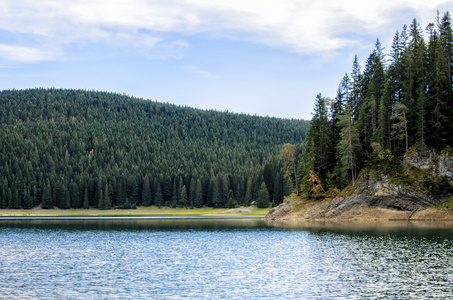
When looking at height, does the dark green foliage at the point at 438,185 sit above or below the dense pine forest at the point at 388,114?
below

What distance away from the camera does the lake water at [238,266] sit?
34.6m

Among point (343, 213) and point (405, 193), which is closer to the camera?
point (405, 193)

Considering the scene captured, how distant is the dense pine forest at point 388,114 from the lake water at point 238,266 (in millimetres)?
25898

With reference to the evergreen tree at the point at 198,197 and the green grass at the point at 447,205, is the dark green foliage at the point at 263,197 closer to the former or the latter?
the evergreen tree at the point at 198,197

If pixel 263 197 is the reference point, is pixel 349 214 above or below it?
below

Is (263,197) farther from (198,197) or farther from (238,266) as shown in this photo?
(238,266)

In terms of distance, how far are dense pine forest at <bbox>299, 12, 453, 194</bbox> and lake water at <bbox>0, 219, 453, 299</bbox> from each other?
1020 inches

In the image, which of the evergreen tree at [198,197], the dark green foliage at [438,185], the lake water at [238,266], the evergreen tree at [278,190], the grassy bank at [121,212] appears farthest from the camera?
the evergreen tree at [198,197]

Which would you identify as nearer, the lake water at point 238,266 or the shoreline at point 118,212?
the lake water at point 238,266

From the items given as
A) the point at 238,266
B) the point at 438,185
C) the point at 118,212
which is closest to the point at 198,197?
the point at 118,212

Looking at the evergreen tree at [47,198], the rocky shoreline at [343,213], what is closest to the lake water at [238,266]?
the rocky shoreline at [343,213]

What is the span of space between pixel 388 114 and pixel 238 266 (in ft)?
221

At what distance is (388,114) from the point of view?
101188 mm

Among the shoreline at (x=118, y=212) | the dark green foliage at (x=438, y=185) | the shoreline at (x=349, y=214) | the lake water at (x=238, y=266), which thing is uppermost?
the dark green foliage at (x=438, y=185)
